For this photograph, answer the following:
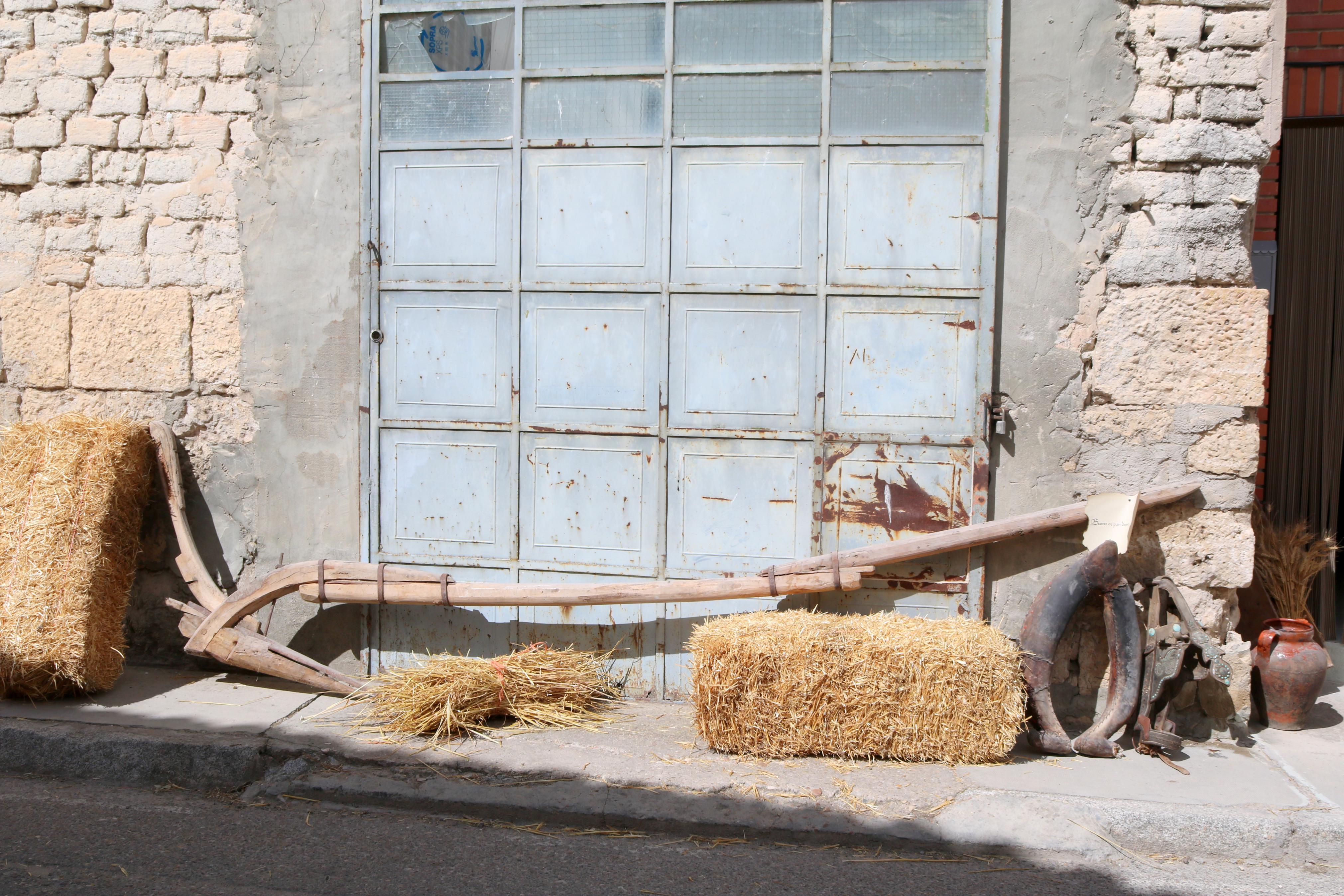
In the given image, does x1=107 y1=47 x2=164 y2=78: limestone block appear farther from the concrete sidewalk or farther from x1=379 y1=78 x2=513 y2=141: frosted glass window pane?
the concrete sidewalk

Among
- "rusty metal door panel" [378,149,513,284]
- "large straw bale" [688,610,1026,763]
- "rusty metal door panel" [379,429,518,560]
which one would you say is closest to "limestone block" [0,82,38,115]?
"rusty metal door panel" [378,149,513,284]

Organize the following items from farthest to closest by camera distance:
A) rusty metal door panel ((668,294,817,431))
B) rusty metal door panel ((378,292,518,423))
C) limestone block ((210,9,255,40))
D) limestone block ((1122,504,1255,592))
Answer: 1. limestone block ((210,9,255,40))
2. rusty metal door panel ((378,292,518,423))
3. rusty metal door panel ((668,294,817,431))
4. limestone block ((1122,504,1255,592))

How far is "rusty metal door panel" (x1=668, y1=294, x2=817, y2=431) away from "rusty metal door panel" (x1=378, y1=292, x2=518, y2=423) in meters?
0.79

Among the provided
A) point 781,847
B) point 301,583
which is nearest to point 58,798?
point 301,583

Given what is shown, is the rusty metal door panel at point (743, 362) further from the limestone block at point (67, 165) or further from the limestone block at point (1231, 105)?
the limestone block at point (67, 165)

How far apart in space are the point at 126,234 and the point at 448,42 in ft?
6.08

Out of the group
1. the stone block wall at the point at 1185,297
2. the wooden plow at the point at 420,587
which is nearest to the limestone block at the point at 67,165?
the wooden plow at the point at 420,587

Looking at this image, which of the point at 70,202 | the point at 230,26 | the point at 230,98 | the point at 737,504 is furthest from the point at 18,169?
the point at 737,504

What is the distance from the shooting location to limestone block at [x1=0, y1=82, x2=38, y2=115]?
15.9 ft

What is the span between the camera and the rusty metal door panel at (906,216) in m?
4.11

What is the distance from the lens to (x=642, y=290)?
4.35 metres

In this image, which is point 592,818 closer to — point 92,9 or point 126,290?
point 126,290

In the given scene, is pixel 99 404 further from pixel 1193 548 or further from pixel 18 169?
pixel 1193 548

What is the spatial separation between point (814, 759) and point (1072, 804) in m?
0.93
